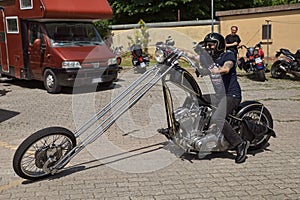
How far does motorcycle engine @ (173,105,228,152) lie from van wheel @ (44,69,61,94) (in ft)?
19.6

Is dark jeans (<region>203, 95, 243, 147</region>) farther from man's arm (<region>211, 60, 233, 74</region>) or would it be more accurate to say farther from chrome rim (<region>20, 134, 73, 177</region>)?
chrome rim (<region>20, 134, 73, 177</region>)

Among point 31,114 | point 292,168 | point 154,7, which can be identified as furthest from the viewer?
point 154,7

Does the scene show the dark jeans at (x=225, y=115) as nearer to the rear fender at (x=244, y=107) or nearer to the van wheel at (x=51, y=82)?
the rear fender at (x=244, y=107)

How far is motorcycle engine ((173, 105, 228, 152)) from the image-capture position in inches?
198

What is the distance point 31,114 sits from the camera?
8188mm

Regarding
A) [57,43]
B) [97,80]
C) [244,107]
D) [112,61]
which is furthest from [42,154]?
[112,61]

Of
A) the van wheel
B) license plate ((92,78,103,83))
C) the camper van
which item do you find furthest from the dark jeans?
the van wheel

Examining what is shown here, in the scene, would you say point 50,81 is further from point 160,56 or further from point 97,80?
point 160,56

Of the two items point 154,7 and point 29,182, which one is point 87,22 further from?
point 154,7

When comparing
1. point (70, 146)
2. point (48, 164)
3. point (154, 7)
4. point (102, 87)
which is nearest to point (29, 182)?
point (48, 164)

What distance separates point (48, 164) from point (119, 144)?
168 centimetres

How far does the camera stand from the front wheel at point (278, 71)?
12.7m

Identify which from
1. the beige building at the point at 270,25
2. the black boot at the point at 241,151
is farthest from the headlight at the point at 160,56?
the beige building at the point at 270,25

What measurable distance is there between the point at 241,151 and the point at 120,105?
1.77 m
